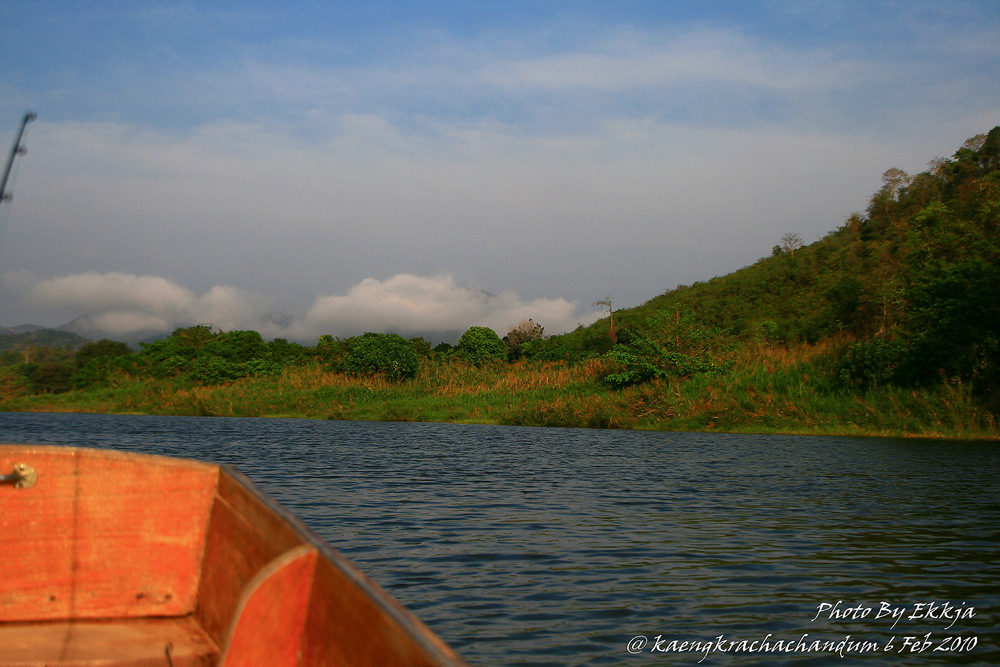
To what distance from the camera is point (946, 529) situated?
32.7 feet

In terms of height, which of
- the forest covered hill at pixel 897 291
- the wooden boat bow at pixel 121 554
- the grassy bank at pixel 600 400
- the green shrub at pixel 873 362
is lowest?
the grassy bank at pixel 600 400

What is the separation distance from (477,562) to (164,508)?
414 centimetres

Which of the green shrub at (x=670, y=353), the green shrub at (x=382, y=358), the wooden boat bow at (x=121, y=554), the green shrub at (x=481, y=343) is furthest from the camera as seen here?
the green shrub at (x=481, y=343)

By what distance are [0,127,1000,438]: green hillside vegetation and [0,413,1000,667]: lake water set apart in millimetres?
8017

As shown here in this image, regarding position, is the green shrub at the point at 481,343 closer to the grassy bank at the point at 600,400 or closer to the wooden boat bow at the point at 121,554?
the grassy bank at the point at 600,400

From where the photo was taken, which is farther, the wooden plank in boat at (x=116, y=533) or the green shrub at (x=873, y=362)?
the green shrub at (x=873, y=362)

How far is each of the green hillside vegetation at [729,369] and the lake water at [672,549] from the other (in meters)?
8.02

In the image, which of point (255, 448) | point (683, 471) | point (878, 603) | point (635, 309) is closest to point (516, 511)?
point (878, 603)

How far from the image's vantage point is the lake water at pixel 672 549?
18.4ft

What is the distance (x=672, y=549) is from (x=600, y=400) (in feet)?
76.6

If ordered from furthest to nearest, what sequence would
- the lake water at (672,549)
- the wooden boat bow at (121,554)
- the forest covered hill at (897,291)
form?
the forest covered hill at (897,291), the lake water at (672,549), the wooden boat bow at (121,554)

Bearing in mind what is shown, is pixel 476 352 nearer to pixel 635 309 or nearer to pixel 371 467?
pixel 635 309

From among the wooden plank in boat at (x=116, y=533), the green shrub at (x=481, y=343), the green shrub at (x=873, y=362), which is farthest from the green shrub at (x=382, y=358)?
the wooden plank in boat at (x=116, y=533)

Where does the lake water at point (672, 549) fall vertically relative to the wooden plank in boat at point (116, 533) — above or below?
below
